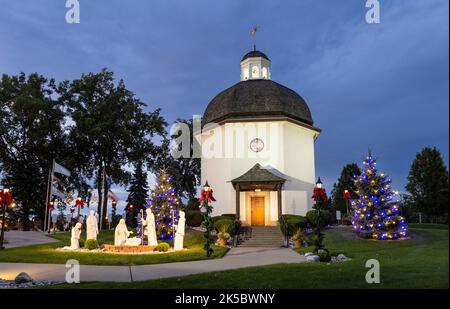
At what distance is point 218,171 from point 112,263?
16.7 meters

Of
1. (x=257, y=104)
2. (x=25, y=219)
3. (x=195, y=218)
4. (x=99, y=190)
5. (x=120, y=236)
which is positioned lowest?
(x=120, y=236)

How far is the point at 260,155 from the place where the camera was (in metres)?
29.7

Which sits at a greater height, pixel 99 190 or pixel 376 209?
pixel 99 190

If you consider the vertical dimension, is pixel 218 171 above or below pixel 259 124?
below

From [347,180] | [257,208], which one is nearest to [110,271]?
[257,208]

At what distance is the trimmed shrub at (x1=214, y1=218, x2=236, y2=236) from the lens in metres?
24.4

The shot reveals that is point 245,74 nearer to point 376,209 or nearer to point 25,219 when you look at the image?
point 376,209

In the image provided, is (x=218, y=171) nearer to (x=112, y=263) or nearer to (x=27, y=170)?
(x=112, y=263)

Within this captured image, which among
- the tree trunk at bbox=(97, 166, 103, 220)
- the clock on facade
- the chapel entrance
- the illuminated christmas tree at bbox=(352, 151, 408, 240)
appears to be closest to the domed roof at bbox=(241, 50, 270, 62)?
the clock on facade

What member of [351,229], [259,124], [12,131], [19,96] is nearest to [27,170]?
[12,131]

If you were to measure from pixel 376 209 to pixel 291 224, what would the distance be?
549cm

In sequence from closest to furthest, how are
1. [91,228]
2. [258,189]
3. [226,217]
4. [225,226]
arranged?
[91,228], [225,226], [226,217], [258,189]

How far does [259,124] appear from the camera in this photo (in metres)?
29.9

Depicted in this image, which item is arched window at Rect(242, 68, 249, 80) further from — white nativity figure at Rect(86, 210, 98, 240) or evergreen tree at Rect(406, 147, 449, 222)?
white nativity figure at Rect(86, 210, 98, 240)
